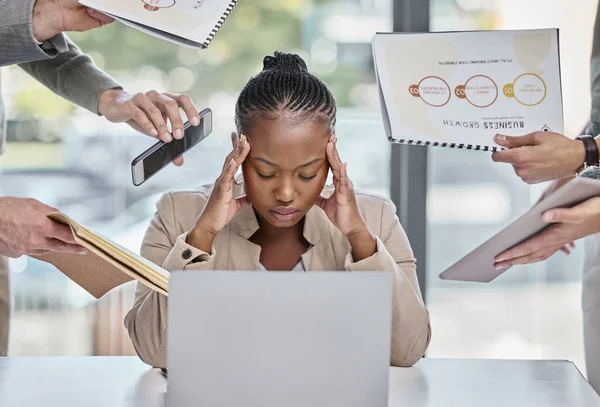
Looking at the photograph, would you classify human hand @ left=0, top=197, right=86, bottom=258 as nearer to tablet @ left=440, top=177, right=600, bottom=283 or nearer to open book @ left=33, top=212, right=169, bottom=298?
open book @ left=33, top=212, right=169, bottom=298

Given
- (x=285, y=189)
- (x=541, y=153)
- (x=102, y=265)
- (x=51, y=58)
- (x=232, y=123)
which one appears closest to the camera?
(x=102, y=265)

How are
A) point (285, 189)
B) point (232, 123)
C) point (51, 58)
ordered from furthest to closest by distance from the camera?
point (232, 123)
point (51, 58)
point (285, 189)

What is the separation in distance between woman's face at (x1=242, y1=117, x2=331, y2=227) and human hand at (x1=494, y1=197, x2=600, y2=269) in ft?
1.43

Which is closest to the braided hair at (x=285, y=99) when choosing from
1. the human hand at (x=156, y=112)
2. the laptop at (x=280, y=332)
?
the human hand at (x=156, y=112)

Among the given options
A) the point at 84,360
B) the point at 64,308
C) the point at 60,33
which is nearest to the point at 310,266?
the point at 84,360

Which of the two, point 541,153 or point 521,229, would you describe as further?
point 541,153

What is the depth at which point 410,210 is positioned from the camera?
10.2 ft

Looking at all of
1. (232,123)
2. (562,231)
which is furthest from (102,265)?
(232,123)

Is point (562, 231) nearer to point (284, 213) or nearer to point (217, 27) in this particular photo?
point (284, 213)

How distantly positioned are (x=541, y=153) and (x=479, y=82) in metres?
0.22

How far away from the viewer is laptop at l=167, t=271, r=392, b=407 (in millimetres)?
1036

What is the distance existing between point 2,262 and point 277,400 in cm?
134

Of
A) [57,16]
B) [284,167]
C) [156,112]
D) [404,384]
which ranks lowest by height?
[404,384]

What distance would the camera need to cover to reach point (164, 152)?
1845 millimetres
